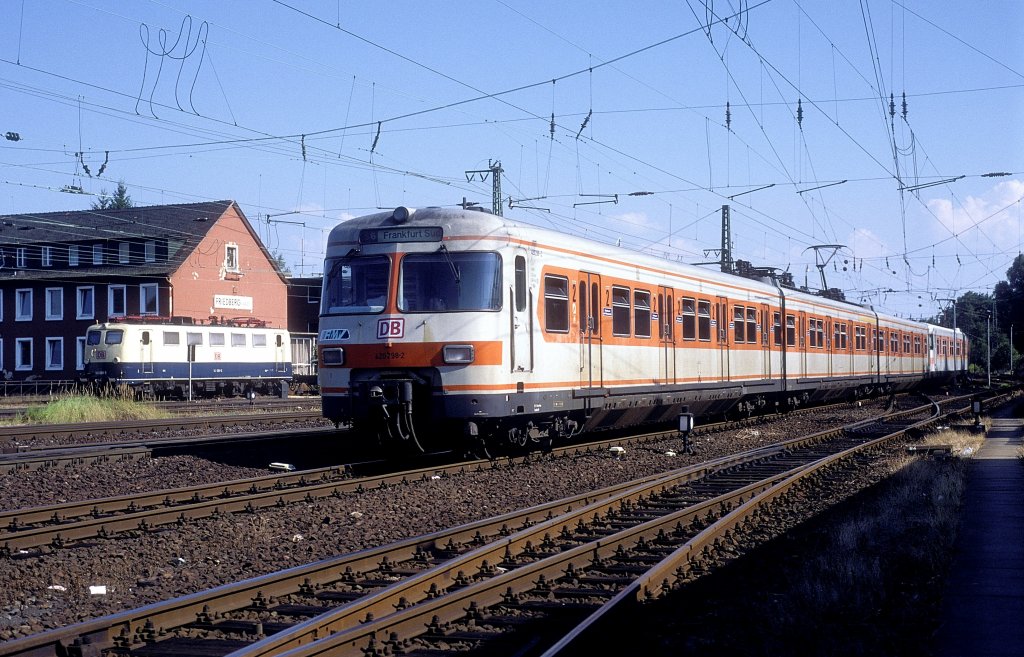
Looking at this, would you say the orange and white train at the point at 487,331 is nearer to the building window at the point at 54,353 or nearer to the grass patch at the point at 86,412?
the grass patch at the point at 86,412

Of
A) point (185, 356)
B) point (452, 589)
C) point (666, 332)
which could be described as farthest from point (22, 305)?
point (452, 589)

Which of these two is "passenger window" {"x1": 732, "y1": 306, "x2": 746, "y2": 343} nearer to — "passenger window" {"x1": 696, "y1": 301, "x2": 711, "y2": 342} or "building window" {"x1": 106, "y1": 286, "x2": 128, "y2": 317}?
"passenger window" {"x1": 696, "y1": 301, "x2": 711, "y2": 342}

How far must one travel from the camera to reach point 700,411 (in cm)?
2212

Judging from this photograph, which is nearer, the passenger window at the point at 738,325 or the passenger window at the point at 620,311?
the passenger window at the point at 620,311

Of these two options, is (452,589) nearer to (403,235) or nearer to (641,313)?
(403,235)

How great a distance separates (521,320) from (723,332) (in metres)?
8.92

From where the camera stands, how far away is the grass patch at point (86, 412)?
2650 cm

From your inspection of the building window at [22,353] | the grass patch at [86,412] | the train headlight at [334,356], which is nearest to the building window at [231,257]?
the building window at [22,353]

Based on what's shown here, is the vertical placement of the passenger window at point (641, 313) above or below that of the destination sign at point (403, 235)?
below

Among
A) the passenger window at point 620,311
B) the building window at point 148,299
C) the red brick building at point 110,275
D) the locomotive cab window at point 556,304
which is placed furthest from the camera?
the red brick building at point 110,275

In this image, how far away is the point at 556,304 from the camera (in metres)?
15.5

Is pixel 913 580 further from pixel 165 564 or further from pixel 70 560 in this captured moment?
pixel 70 560

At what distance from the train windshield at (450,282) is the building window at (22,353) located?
44.5 metres

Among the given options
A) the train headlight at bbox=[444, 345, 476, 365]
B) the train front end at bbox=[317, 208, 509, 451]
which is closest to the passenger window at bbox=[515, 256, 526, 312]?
the train front end at bbox=[317, 208, 509, 451]
